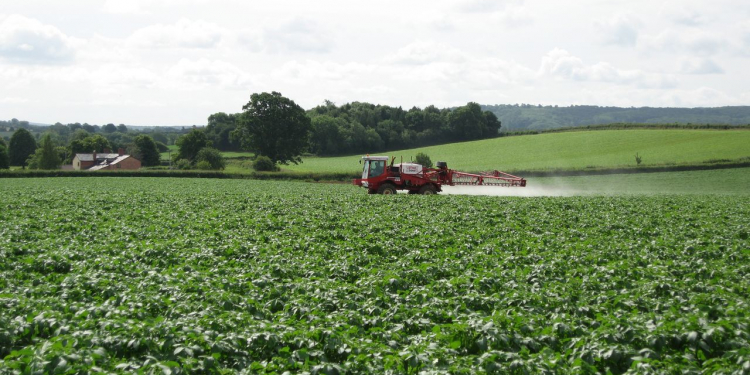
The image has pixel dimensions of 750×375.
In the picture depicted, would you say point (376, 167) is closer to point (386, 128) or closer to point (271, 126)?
point (271, 126)

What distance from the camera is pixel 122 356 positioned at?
739 cm

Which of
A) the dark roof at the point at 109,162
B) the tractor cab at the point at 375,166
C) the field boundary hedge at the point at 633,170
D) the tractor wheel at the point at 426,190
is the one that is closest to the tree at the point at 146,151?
the dark roof at the point at 109,162

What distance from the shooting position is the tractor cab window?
1372 inches

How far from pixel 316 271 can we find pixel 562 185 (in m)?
45.3

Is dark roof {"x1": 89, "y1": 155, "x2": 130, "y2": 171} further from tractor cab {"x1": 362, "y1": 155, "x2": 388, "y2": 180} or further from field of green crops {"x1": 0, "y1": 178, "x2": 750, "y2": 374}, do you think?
field of green crops {"x1": 0, "y1": 178, "x2": 750, "y2": 374}

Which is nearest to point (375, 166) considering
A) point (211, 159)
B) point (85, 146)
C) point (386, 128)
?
point (211, 159)

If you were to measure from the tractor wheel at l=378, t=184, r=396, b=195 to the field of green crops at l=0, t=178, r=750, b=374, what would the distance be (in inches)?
514

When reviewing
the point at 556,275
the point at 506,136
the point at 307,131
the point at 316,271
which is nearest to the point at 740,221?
the point at 556,275

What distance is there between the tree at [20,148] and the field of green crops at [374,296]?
127m

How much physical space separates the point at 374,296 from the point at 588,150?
79.6m

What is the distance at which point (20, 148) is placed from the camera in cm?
12862

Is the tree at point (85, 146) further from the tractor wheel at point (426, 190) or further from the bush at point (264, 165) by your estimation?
the tractor wheel at point (426, 190)

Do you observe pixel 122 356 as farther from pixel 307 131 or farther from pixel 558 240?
pixel 307 131

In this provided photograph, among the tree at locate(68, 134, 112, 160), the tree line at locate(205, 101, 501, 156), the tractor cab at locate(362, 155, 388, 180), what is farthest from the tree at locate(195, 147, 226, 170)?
the tree at locate(68, 134, 112, 160)
